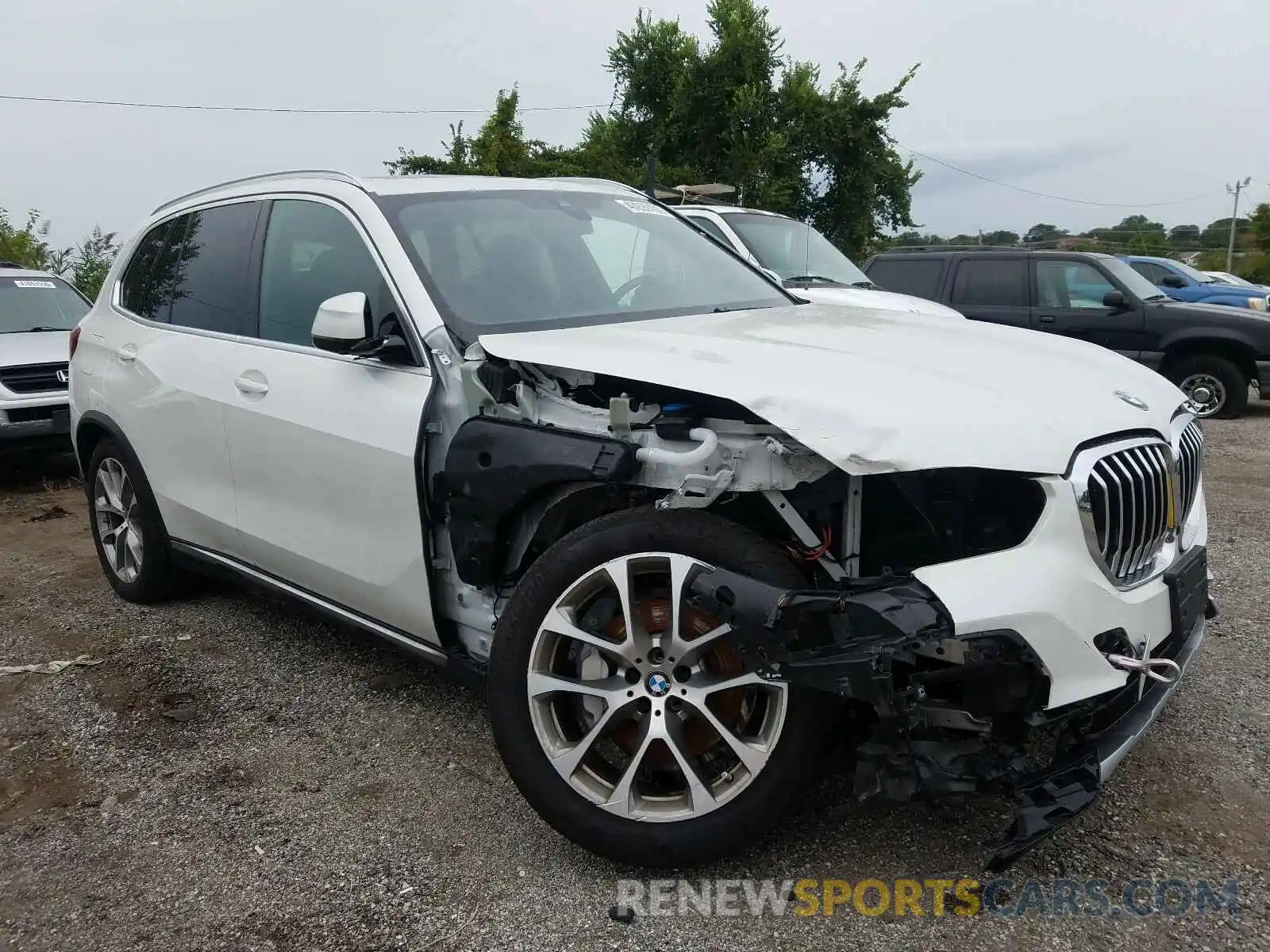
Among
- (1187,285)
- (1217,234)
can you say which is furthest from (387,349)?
(1217,234)

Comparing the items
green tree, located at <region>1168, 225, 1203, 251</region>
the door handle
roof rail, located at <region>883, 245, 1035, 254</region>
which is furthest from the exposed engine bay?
green tree, located at <region>1168, 225, 1203, 251</region>

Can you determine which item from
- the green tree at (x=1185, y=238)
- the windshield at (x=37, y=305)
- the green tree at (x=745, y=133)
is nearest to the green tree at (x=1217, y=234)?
the green tree at (x=1185, y=238)

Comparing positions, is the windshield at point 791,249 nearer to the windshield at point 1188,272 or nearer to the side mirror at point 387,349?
the side mirror at point 387,349

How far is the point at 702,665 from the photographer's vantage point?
2.47 metres

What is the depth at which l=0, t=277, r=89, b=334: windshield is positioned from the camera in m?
8.75

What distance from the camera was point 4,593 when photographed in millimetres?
5234

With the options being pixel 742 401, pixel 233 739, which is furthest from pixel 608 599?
pixel 233 739

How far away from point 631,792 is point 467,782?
798 millimetres

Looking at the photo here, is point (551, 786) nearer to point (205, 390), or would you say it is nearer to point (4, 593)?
point (205, 390)

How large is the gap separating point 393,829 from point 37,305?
8.10 meters

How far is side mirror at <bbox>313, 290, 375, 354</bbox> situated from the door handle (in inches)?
21.9

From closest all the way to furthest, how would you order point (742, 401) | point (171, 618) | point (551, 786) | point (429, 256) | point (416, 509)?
point (742, 401), point (551, 786), point (416, 509), point (429, 256), point (171, 618)

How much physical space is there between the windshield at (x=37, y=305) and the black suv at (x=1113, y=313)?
7.77 metres

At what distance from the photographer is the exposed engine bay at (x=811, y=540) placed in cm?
221
